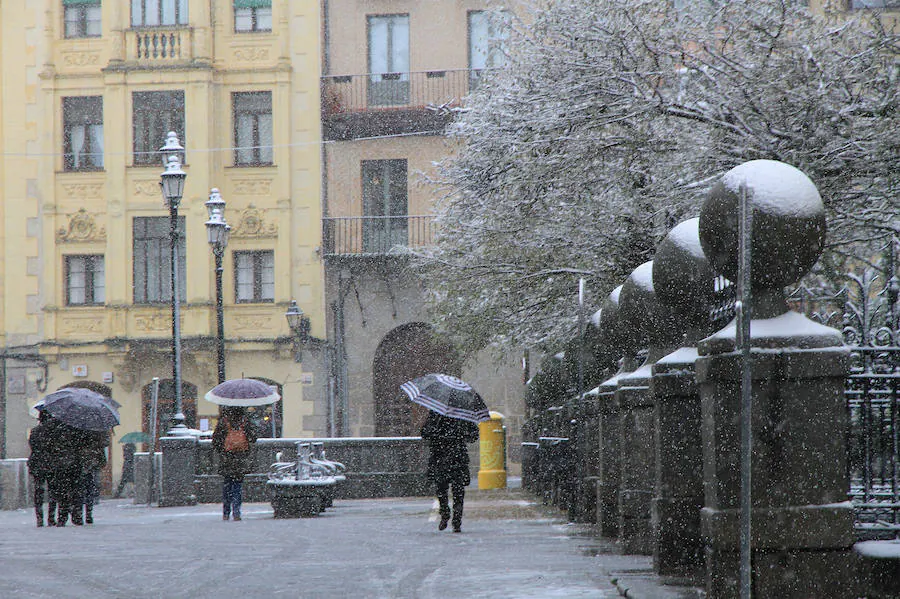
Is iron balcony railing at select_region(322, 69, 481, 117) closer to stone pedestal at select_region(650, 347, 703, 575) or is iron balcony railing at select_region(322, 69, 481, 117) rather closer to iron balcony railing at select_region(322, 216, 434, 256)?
iron balcony railing at select_region(322, 216, 434, 256)

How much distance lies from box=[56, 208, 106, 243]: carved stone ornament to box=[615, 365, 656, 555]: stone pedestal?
27475mm

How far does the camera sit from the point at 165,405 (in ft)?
123

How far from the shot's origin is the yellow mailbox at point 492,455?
96.4ft

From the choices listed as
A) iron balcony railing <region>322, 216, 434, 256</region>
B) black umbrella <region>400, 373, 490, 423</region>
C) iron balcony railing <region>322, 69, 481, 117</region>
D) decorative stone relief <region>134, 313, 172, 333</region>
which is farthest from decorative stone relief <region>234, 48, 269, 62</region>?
black umbrella <region>400, 373, 490, 423</region>

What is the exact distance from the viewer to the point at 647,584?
30.8 feet

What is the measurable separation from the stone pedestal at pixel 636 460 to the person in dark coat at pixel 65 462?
9.27 meters

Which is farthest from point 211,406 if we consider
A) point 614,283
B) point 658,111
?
point 658,111

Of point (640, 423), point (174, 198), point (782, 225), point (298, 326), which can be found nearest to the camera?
point (782, 225)

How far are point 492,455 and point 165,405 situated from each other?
36.9 feet

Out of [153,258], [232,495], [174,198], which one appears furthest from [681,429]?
[153,258]

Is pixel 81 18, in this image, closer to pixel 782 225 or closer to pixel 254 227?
pixel 254 227

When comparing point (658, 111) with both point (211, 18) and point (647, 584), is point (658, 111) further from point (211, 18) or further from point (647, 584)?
point (211, 18)

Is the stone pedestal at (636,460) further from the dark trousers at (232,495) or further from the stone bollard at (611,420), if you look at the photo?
the dark trousers at (232,495)

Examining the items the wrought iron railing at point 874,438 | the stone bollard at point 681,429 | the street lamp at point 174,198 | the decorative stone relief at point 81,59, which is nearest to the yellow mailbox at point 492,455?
the street lamp at point 174,198
